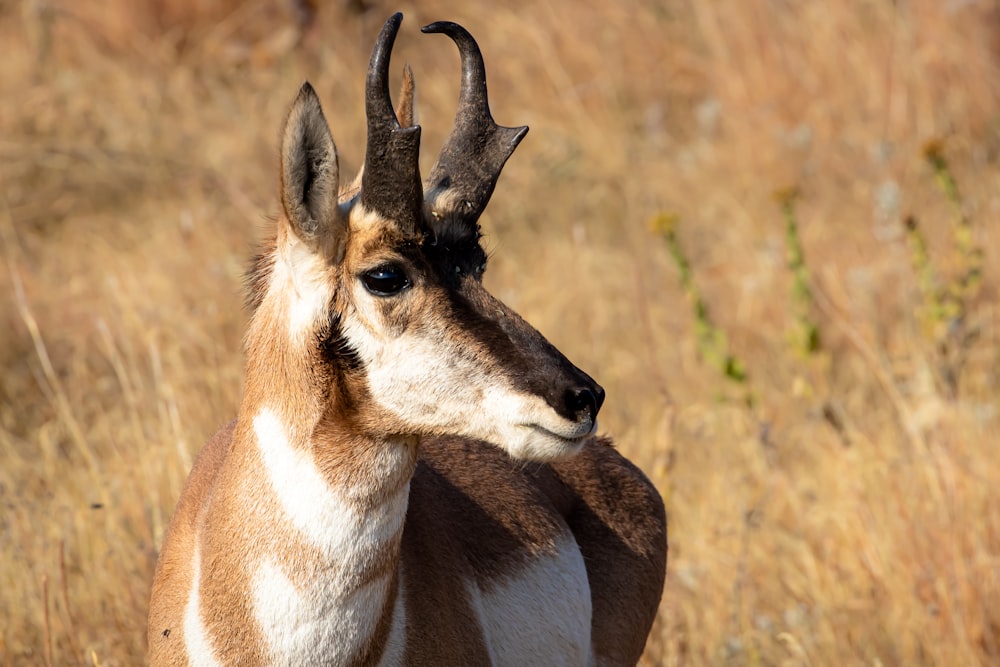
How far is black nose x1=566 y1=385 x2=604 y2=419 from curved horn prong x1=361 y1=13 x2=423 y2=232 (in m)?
0.54

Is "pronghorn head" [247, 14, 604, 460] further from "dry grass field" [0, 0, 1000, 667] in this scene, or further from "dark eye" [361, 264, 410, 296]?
"dry grass field" [0, 0, 1000, 667]

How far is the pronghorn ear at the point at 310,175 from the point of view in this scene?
9.84 feet

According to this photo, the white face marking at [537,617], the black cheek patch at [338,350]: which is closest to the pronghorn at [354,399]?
the black cheek patch at [338,350]

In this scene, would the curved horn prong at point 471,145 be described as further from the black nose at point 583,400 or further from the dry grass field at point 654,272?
the dry grass field at point 654,272

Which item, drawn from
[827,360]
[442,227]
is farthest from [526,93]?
[442,227]

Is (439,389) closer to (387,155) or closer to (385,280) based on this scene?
(385,280)

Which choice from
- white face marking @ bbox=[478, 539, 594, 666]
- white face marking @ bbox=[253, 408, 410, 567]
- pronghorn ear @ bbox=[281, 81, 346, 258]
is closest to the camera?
pronghorn ear @ bbox=[281, 81, 346, 258]

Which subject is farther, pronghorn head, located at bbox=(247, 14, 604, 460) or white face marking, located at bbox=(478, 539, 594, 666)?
white face marking, located at bbox=(478, 539, 594, 666)

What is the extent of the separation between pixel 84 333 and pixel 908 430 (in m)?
4.44

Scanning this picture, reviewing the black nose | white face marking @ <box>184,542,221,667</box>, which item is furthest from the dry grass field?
the black nose

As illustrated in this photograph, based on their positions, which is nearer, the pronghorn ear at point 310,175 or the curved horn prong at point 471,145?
the pronghorn ear at point 310,175

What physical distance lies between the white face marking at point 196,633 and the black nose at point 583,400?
1.02 m

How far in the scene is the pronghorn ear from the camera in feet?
9.84

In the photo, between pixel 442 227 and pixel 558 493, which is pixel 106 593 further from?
pixel 442 227
